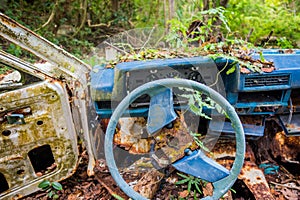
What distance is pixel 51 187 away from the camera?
6.84ft

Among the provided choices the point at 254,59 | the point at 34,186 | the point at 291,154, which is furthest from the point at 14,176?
the point at 291,154

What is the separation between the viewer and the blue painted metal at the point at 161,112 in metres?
1.56

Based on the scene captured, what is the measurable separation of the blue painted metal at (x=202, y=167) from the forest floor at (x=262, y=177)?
1.30ft

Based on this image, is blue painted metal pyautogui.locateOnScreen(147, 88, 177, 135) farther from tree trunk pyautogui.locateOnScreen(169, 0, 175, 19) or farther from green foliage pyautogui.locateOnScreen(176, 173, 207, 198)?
tree trunk pyautogui.locateOnScreen(169, 0, 175, 19)

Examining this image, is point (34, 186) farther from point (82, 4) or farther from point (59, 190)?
point (82, 4)

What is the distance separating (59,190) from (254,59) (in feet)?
6.12

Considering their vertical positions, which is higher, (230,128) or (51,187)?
(230,128)

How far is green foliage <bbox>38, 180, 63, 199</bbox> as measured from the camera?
197cm

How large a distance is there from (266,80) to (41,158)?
178cm

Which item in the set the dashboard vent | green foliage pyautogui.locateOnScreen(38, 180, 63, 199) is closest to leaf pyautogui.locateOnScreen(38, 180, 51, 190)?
green foliage pyautogui.locateOnScreen(38, 180, 63, 199)

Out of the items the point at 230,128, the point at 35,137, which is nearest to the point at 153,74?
the point at 230,128

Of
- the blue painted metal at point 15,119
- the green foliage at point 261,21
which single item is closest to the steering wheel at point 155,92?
the blue painted metal at point 15,119

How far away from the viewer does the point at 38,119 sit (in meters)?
1.82

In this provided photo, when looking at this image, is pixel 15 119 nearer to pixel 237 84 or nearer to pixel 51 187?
pixel 51 187
